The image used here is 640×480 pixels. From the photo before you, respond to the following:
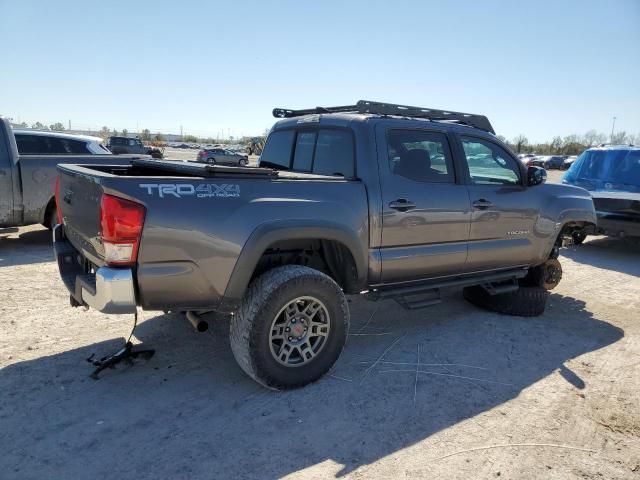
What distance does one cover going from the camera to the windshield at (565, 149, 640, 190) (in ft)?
29.6

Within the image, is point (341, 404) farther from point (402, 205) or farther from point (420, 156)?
point (420, 156)

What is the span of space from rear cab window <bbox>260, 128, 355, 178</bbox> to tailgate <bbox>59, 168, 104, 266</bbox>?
1898 mm

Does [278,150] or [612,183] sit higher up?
[278,150]

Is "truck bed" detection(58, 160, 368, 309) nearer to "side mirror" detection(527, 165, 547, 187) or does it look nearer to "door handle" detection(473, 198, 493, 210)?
"door handle" detection(473, 198, 493, 210)

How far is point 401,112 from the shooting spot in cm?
445

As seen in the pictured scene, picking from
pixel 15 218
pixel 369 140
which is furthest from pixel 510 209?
pixel 15 218

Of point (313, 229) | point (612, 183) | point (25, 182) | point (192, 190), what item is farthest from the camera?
point (612, 183)

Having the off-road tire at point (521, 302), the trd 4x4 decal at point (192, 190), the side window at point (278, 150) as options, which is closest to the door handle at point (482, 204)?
the off-road tire at point (521, 302)

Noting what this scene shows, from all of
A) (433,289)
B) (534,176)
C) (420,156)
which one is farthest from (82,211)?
(534,176)

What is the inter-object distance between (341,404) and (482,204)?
2336 millimetres

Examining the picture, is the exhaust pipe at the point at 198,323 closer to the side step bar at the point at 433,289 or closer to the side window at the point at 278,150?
the side step bar at the point at 433,289

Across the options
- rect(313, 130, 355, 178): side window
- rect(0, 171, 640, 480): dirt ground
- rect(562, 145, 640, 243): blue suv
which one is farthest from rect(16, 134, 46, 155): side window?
rect(562, 145, 640, 243): blue suv

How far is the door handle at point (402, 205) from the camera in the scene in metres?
3.88

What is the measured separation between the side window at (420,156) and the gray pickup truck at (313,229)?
1 cm
